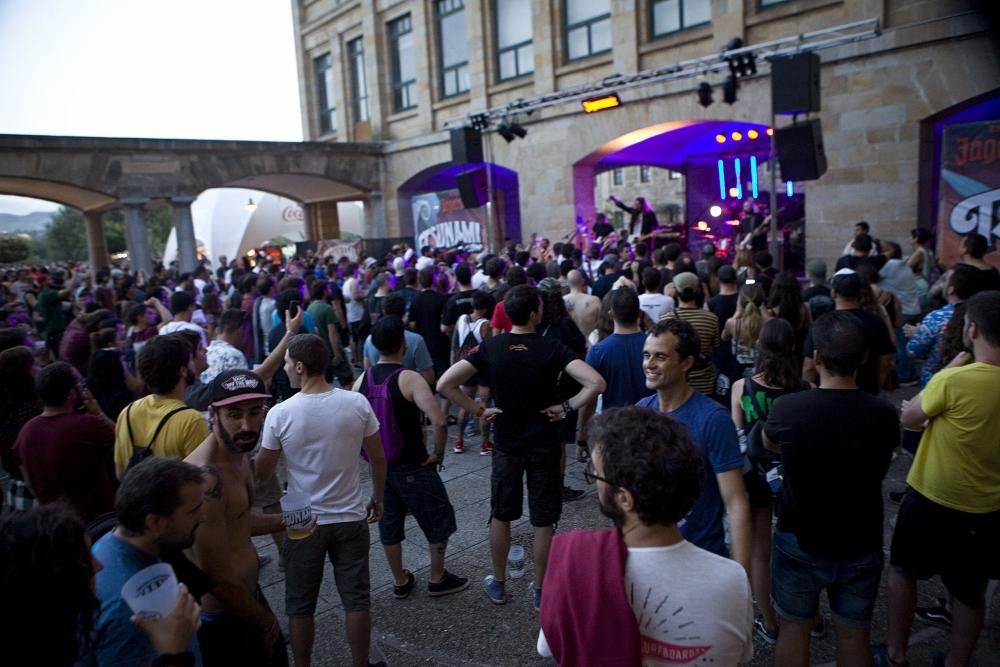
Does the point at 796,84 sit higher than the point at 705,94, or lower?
lower

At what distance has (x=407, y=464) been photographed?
3791 millimetres

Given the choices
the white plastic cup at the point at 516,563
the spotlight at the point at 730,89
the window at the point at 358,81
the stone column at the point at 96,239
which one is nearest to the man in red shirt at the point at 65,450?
the white plastic cup at the point at 516,563

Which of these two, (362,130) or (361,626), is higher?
(362,130)

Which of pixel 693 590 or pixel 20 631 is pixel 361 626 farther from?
pixel 693 590

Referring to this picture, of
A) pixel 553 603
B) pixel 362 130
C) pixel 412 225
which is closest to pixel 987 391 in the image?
pixel 553 603

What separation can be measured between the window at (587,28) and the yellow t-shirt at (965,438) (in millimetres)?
13610

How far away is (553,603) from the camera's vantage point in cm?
151

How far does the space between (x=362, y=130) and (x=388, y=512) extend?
20301mm

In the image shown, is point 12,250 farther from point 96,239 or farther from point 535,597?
point 535,597

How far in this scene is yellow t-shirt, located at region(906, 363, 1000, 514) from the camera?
2.66m

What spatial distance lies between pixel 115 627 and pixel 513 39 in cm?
1726

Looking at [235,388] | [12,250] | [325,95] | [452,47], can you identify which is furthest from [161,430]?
[12,250]

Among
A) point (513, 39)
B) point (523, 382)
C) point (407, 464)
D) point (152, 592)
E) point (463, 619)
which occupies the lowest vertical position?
point (463, 619)

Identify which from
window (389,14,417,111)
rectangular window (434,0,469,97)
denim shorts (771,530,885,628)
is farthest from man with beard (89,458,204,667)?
window (389,14,417,111)
